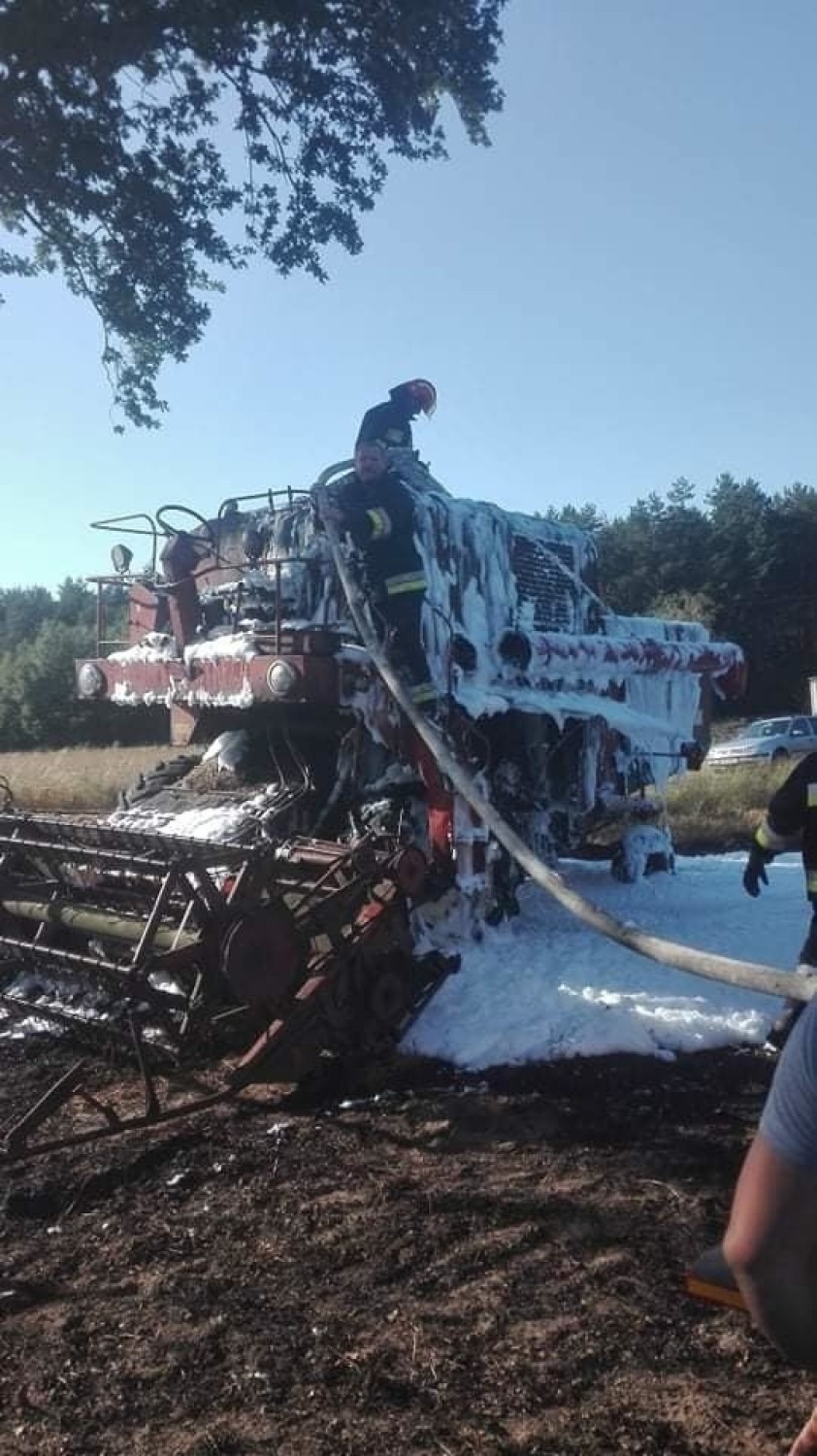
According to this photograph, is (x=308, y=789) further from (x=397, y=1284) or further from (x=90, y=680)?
(x=397, y=1284)

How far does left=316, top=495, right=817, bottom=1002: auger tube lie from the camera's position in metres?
2.57

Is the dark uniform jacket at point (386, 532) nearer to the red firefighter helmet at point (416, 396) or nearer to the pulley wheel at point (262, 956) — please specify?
the red firefighter helmet at point (416, 396)

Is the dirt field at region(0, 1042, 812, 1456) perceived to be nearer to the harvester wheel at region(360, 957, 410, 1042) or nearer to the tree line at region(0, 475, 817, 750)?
the harvester wheel at region(360, 957, 410, 1042)

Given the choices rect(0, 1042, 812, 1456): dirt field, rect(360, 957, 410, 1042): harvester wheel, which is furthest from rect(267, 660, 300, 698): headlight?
rect(0, 1042, 812, 1456): dirt field

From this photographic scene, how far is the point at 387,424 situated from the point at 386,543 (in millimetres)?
1089

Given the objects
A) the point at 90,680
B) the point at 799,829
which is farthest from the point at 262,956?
the point at 90,680

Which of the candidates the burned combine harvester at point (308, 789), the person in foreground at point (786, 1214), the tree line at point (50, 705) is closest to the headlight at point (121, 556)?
the burned combine harvester at point (308, 789)

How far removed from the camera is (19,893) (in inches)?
237

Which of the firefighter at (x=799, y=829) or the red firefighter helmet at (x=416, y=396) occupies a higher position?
the red firefighter helmet at (x=416, y=396)

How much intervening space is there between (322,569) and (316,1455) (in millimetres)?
5278

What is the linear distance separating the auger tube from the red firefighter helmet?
801 millimetres

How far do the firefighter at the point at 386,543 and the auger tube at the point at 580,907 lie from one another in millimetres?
166

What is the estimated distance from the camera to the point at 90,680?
7.92 m

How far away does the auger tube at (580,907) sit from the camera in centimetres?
257
